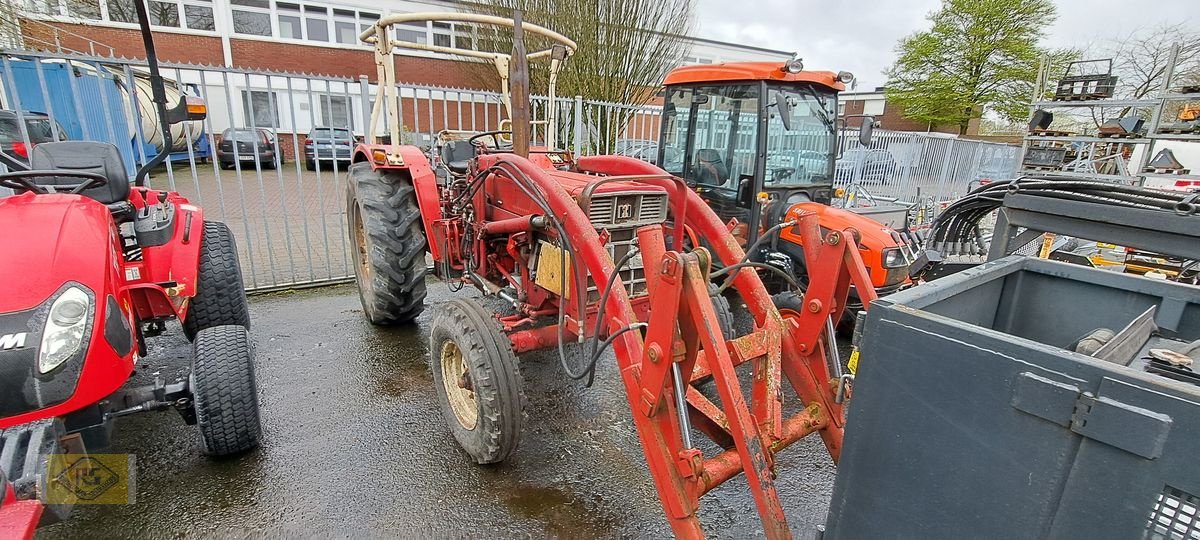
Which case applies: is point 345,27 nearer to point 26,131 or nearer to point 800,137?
point 26,131

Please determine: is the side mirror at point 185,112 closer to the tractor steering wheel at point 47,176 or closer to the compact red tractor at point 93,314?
the compact red tractor at point 93,314

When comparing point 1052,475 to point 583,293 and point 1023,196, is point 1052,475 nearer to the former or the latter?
point 1023,196

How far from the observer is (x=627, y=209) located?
278cm

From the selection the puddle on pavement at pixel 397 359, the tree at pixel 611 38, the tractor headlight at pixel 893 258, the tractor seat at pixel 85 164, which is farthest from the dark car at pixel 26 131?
the tree at pixel 611 38

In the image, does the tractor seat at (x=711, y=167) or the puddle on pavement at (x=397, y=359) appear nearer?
the puddle on pavement at (x=397, y=359)

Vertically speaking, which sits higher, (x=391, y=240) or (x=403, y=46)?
(x=403, y=46)

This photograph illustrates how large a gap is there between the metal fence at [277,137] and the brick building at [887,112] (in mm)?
12327

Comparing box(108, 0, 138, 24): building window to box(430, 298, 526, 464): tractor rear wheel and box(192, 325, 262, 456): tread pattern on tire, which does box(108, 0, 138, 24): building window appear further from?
box(430, 298, 526, 464): tractor rear wheel

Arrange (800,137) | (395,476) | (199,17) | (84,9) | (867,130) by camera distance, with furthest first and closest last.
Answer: (199,17)
(84,9)
(867,130)
(800,137)
(395,476)

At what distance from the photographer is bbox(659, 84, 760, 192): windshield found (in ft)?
14.1

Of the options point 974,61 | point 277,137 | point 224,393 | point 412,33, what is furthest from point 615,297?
point 974,61

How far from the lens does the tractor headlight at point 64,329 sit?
1865 mm

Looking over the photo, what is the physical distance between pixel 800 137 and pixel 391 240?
316 cm

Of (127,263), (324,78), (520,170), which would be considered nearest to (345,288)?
(324,78)
